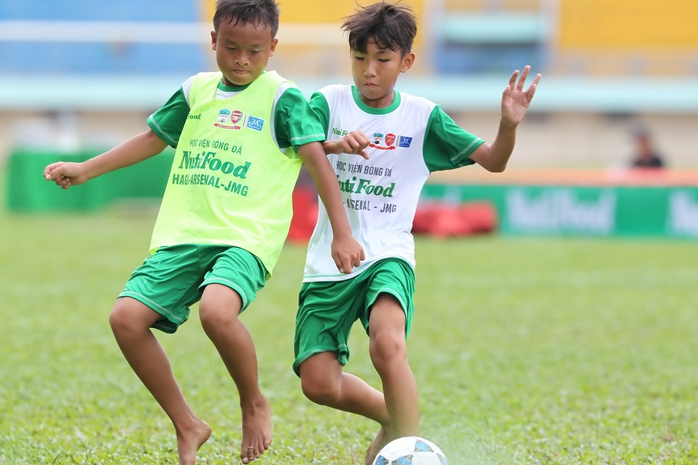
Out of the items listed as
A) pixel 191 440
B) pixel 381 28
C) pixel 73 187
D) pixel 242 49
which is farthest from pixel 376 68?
pixel 73 187

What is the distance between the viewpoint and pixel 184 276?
3.42 metres

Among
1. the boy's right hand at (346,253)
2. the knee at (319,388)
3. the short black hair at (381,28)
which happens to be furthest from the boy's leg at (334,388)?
the short black hair at (381,28)

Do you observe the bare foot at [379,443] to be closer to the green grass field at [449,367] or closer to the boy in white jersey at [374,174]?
the boy in white jersey at [374,174]

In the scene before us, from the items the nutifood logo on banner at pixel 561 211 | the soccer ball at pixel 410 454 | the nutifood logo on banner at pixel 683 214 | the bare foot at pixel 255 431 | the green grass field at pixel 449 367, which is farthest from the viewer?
the nutifood logo on banner at pixel 561 211

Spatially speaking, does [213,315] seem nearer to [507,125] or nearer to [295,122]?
[295,122]

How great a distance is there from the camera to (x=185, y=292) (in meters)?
3.43

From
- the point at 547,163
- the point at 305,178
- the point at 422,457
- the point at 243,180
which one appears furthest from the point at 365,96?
the point at 547,163

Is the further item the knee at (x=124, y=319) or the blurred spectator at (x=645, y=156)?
the blurred spectator at (x=645, y=156)

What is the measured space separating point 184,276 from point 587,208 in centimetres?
1107

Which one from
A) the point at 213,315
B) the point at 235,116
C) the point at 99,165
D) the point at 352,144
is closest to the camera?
the point at 213,315

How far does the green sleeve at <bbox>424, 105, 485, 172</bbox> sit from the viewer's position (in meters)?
3.64

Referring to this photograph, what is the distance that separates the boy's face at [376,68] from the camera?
3.48 m

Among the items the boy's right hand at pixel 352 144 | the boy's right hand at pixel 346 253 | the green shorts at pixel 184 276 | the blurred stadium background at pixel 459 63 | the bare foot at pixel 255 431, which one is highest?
the blurred stadium background at pixel 459 63

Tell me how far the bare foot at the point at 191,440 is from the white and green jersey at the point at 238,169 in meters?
0.64
